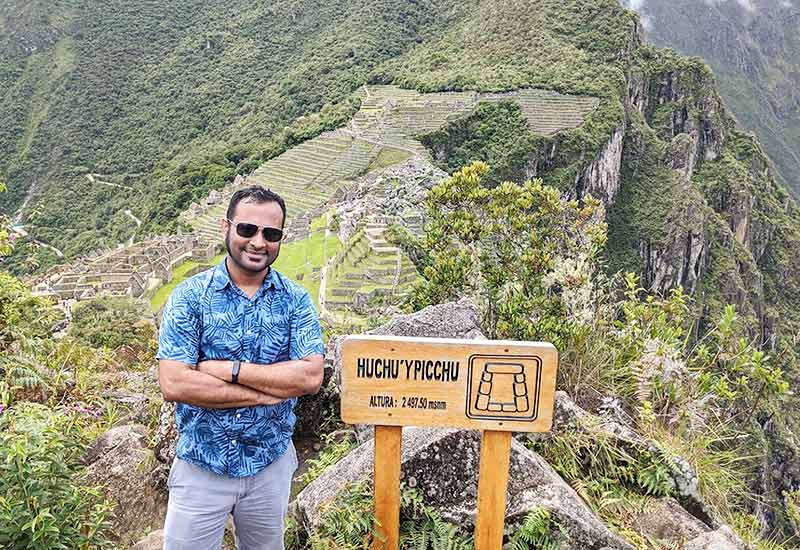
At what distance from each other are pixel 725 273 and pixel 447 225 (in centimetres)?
4972

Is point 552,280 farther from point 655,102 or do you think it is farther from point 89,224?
point 655,102

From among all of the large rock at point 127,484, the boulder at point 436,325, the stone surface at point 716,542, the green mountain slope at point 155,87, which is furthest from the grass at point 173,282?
the stone surface at point 716,542

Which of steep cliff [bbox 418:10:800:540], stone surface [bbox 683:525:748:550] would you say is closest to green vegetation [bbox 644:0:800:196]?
steep cliff [bbox 418:10:800:540]

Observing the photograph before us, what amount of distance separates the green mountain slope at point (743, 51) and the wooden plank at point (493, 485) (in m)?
175

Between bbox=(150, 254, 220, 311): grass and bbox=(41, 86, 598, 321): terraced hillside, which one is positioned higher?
bbox=(41, 86, 598, 321): terraced hillside

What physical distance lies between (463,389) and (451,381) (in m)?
0.05

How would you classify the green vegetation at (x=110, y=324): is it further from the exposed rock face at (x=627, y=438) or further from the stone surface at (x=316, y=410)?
the exposed rock face at (x=627, y=438)

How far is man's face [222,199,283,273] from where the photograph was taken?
214 centimetres

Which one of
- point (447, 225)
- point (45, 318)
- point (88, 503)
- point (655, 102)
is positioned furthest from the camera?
point (655, 102)

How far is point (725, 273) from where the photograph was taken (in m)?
48.0

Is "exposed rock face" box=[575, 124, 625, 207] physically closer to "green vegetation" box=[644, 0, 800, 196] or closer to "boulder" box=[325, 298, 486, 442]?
"boulder" box=[325, 298, 486, 442]

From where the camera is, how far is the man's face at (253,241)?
7.02 ft

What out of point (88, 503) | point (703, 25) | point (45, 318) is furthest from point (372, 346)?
point (703, 25)

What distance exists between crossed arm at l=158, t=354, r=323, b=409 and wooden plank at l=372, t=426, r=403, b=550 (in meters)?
0.42
